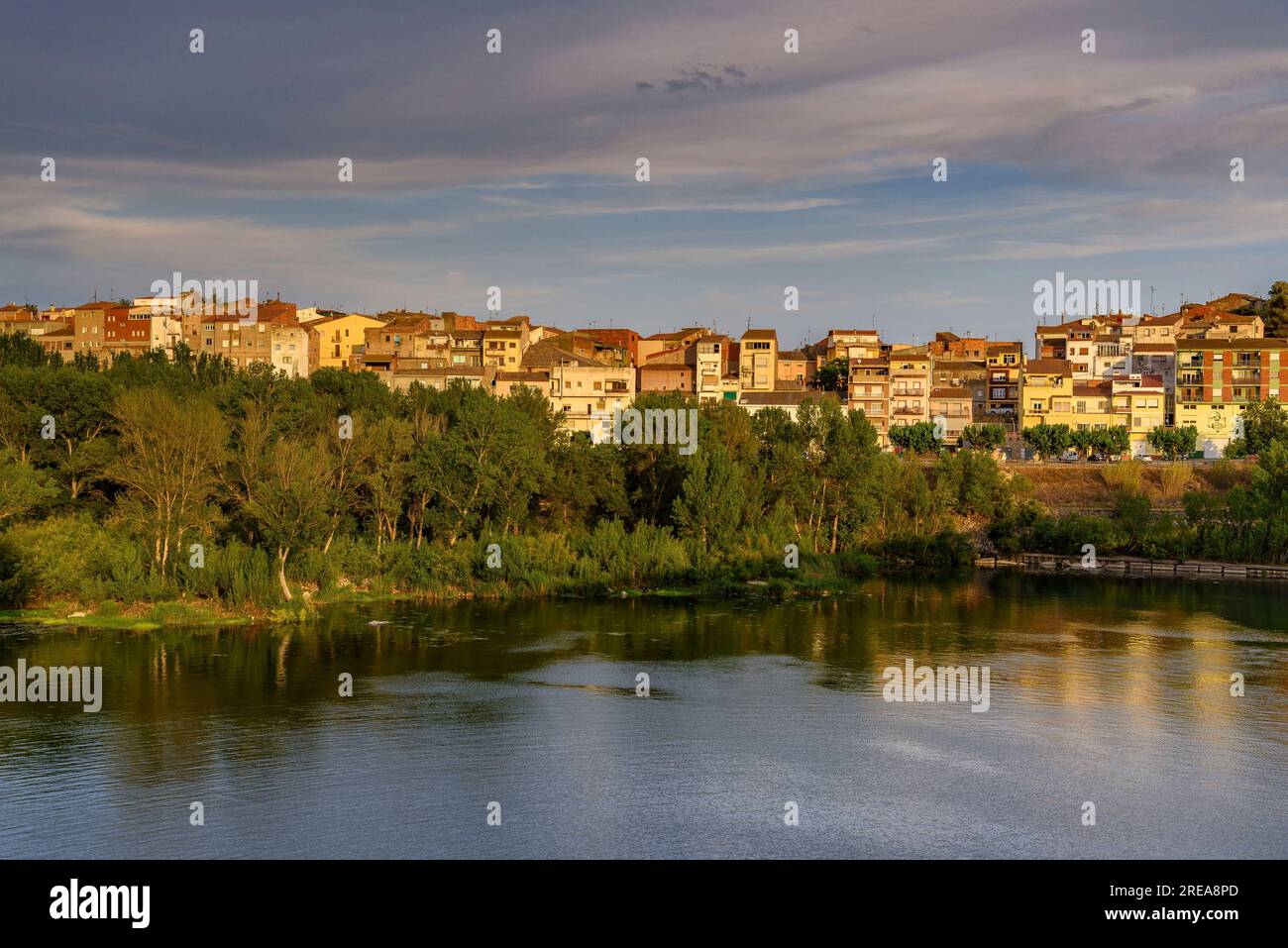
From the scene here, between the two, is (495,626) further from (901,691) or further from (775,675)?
(901,691)

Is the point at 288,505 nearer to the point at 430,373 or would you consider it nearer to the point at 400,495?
the point at 400,495

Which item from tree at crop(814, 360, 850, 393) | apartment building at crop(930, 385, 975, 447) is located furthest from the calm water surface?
tree at crop(814, 360, 850, 393)

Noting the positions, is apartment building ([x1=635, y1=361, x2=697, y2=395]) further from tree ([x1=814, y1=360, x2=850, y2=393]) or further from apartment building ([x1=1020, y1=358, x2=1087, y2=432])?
apartment building ([x1=1020, y1=358, x2=1087, y2=432])

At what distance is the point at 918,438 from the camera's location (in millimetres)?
54312

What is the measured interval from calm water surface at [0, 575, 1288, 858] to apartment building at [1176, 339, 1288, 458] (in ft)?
109

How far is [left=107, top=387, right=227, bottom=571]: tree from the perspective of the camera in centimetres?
2759

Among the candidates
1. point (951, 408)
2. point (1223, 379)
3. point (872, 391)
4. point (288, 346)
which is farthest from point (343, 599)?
point (1223, 379)

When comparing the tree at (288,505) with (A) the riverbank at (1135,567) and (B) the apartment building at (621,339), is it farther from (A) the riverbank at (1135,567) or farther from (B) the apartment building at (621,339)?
(B) the apartment building at (621,339)

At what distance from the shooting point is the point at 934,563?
129 ft

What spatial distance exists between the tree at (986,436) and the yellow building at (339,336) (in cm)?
3197

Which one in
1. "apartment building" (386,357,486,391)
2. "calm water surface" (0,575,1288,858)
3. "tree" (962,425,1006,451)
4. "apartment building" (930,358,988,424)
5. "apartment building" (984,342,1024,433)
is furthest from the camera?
"apartment building" (930,358,988,424)

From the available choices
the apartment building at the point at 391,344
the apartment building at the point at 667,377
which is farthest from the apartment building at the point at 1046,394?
the apartment building at the point at 391,344

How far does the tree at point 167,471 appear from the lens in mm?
27594
